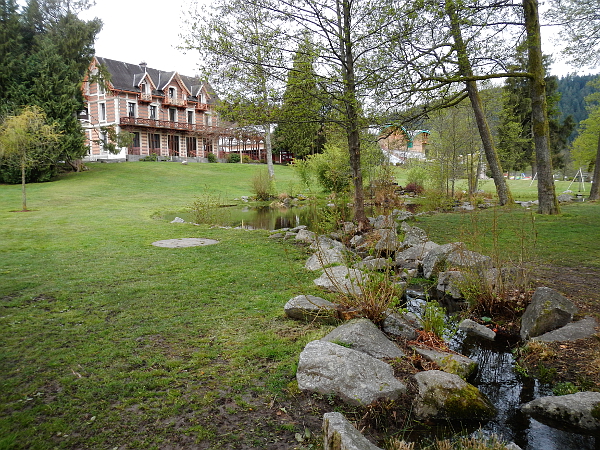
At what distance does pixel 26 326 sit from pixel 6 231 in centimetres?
891

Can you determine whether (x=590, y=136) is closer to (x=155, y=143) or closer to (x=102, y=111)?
(x=155, y=143)

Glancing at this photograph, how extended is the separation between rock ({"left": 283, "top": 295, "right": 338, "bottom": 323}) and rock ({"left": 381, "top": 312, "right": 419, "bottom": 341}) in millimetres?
609

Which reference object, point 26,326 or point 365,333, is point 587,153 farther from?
point 26,326

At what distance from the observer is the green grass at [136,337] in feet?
9.44

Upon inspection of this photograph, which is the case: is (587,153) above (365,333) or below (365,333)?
above

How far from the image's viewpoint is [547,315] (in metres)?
4.66

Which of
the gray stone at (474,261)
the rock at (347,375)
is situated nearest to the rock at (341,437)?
the rock at (347,375)

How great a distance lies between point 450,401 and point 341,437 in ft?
4.17

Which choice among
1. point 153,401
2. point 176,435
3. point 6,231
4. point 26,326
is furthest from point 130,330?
point 6,231

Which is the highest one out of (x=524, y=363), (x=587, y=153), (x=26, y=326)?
(x=587, y=153)

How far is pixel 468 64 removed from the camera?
10.2 meters

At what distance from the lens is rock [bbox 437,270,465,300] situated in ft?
20.0

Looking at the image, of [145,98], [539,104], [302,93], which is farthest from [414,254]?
[145,98]

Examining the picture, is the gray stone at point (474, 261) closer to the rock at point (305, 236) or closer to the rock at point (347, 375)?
the rock at point (347, 375)
